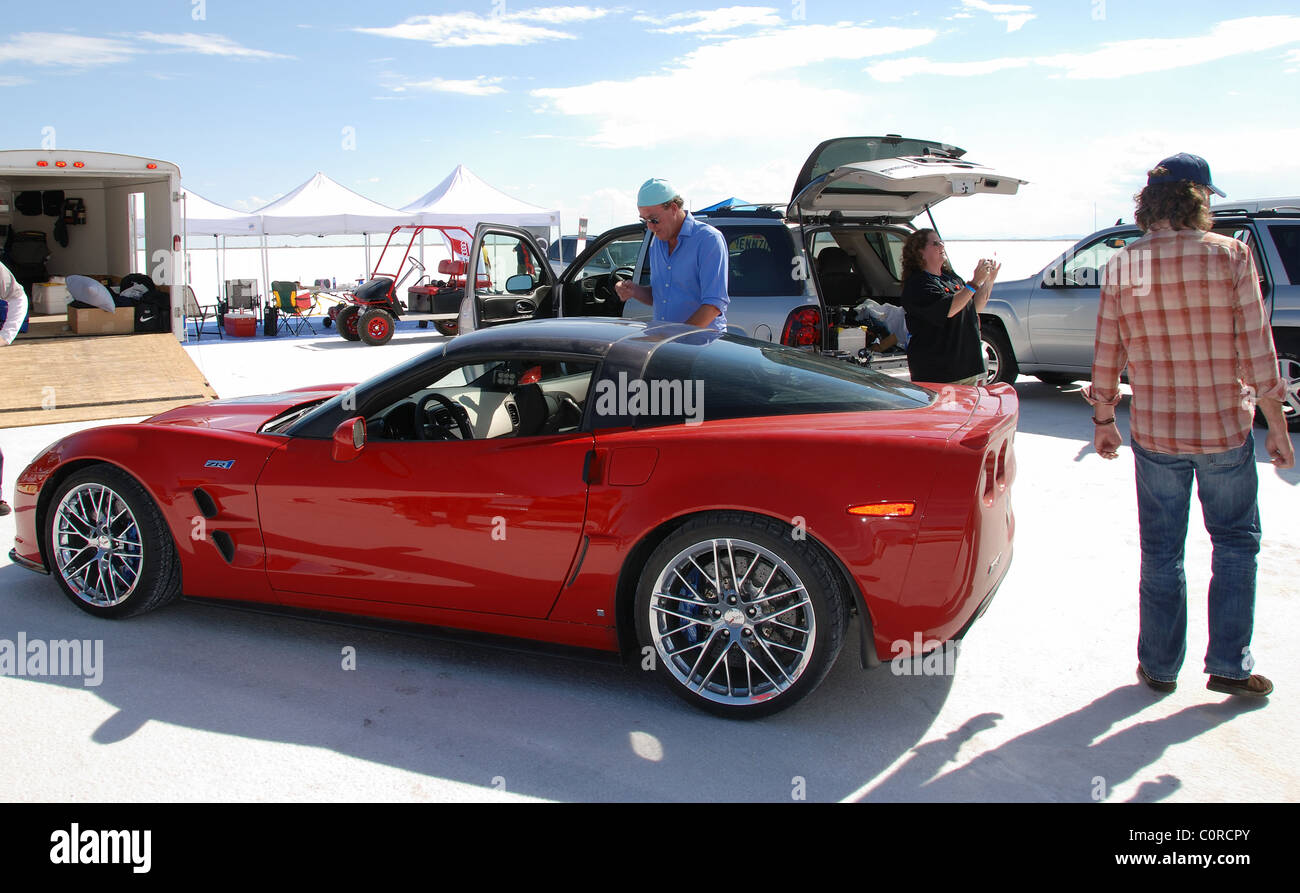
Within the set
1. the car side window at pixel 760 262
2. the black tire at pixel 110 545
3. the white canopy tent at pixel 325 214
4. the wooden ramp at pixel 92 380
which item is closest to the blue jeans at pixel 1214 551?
the black tire at pixel 110 545

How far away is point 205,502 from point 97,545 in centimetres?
62

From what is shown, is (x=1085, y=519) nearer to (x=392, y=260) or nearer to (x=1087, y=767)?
(x=1087, y=767)

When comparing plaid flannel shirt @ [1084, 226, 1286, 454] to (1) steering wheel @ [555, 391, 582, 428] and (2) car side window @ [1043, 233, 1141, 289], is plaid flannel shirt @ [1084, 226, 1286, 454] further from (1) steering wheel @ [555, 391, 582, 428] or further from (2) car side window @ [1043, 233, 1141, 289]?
(2) car side window @ [1043, 233, 1141, 289]

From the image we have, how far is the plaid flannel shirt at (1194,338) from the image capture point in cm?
329

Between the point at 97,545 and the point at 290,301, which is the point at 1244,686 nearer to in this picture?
the point at 97,545

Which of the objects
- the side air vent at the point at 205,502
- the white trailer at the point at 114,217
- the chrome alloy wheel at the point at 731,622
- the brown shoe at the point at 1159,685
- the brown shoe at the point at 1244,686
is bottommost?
the brown shoe at the point at 1159,685

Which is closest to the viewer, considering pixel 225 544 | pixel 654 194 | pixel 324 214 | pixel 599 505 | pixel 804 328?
pixel 599 505

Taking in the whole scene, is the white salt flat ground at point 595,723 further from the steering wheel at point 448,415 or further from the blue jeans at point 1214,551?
the steering wheel at point 448,415

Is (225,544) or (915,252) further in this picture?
(915,252)

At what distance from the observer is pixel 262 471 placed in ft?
13.0

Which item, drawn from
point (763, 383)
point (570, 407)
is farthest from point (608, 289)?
point (763, 383)

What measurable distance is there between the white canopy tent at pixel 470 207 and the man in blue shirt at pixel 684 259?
61.9 ft

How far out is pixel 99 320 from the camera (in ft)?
42.5

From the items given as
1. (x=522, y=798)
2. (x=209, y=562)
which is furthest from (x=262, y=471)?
(x=522, y=798)
